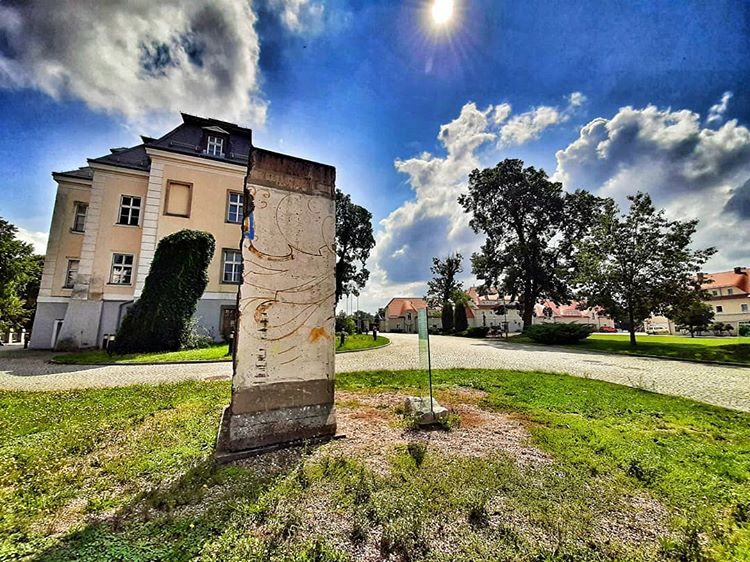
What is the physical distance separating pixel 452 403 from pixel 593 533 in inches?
144

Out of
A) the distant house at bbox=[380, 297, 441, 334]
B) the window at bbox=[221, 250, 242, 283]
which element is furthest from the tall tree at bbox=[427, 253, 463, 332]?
the window at bbox=[221, 250, 242, 283]

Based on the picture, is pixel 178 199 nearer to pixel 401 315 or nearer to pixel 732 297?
pixel 401 315

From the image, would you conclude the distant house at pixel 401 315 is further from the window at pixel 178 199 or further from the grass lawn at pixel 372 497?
the grass lawn at pixel 372 497

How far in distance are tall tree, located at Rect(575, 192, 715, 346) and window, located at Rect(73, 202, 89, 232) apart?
29996mm

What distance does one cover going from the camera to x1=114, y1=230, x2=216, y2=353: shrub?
12234 millimetres

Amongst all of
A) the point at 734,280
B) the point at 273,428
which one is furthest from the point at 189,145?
the point at 734,280

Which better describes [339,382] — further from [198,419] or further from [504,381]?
[504,381]

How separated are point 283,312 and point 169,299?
11074mm

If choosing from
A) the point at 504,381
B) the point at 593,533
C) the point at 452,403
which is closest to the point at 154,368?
the point at 452,403

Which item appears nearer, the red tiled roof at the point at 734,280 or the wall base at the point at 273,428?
the wall base at the point at 273,428

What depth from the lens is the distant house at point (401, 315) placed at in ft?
185

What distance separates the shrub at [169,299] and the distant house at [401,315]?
43.1 metres

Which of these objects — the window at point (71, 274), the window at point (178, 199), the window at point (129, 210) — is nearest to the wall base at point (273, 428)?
the window at point (178, 199)

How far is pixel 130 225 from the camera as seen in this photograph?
17.1 m
